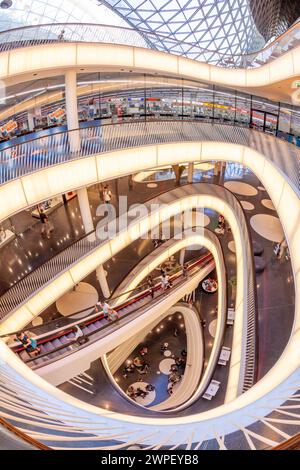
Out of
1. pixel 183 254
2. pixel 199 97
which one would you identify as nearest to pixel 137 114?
pixel 199 97

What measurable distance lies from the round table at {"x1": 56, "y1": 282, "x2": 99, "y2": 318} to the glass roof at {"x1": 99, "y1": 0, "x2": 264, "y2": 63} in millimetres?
23630

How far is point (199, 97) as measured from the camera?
19406mm

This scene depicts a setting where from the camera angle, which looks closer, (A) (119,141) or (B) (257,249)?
(A) (119,141)

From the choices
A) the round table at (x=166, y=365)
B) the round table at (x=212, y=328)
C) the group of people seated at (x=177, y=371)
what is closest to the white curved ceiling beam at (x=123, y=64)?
the round table at (x=212, y=328)

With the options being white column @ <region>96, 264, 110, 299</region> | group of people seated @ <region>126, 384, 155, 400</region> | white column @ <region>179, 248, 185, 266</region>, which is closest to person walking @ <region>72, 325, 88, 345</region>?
white column @ <region>96, 264, 110, 299</region>

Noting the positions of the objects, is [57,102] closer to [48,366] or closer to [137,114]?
[137,114]

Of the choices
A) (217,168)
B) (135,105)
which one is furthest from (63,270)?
(217,168)

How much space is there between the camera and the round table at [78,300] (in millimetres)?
16745

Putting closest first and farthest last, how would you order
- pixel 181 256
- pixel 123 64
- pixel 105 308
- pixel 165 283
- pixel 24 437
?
pixel 24 437
pixel 123 64
pixel 105 308
pixel 165 283
pixel 181 256

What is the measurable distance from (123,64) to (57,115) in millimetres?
11768

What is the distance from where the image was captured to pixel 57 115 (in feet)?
71.9

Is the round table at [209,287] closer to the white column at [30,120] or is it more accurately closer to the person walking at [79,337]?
the person walking at [79,337]

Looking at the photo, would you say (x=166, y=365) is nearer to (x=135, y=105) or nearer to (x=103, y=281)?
(x=103, y=281)

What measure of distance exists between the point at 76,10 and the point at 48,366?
37.2 metres
